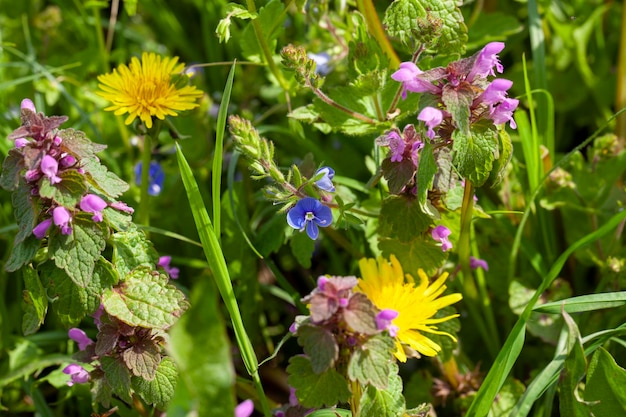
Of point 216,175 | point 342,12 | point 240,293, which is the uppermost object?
point 342,12

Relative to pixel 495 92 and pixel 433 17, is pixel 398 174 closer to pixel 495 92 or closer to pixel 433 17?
pixel 495 92

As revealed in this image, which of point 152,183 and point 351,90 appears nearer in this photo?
point 351,90

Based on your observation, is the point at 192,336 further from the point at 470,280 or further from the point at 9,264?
the point at 470,280

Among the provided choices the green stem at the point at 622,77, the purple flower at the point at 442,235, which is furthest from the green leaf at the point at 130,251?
the green stem at the point at 622,77

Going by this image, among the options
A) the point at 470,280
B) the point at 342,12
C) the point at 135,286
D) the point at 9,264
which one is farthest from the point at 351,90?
the point at 9,264

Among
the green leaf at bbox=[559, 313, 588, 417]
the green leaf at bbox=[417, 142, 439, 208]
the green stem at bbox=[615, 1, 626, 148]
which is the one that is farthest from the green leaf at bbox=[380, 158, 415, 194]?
the green stem at bbox=[615, 1, 626, 148]

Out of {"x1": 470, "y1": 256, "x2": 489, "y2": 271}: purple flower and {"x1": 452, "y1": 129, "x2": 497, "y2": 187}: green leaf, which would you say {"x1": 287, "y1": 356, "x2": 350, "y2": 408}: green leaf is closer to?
{"x1": 452, "y1": 129, "x2": 497, "y2": 187}: green leaf

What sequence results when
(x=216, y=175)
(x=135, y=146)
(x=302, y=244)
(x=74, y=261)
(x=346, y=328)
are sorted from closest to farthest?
1. (x=346, y=328)
2. (x=74, y=261)
3. (x=216, y=175)
4. (x=302, y=244)
5. (x=135, y=146)
